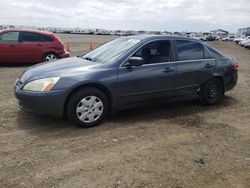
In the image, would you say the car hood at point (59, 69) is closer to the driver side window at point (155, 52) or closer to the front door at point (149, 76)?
the front door at point (149, 76)

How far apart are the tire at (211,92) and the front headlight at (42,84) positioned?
132 inches

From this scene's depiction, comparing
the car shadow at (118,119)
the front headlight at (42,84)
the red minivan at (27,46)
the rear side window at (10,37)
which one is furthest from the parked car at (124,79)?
the rear side window at (10,37)

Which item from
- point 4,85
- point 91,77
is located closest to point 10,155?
point 91,77

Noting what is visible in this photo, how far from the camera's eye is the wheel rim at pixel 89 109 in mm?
5742

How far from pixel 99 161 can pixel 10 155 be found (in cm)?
122

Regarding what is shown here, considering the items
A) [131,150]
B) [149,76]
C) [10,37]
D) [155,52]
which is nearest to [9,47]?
[10,37]

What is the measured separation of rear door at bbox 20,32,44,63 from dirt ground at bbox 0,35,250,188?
6.99 m

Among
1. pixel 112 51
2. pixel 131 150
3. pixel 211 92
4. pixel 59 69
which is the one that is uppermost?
pixel 112 51

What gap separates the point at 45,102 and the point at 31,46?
345 inches

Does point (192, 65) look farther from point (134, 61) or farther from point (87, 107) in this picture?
point (87, 107)

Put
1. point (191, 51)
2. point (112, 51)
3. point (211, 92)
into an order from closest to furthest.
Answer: point (112, 51) < point (191, 51) < point (211, 92)

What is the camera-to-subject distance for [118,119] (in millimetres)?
6402

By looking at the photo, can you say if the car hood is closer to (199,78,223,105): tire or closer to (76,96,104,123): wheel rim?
(76,96,104,123): wheel rim

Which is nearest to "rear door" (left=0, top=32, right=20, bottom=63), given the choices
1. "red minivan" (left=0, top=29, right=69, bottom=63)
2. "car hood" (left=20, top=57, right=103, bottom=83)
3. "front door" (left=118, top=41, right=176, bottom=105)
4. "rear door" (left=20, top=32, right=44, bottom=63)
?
"red minivan" (left=0, top=29, right=69, bottom=63)
